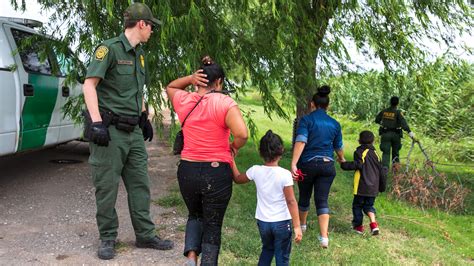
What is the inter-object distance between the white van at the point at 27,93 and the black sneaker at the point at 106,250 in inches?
62.9

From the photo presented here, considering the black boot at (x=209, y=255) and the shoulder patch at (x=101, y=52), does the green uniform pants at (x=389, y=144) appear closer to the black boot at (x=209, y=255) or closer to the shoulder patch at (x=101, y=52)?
the black boot at (x=209, y=255)

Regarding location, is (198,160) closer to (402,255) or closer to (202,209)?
(202,209)

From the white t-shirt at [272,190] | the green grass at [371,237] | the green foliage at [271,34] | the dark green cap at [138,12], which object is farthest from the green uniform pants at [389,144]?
the dark green cap at [138,12]

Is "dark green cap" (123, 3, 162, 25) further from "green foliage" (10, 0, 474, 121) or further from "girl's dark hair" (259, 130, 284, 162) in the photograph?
"girl's dark hair" (259, 130, 284, 162)

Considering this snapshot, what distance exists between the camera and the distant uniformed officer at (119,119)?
12.1 feet

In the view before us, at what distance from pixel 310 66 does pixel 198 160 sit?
2401 mm

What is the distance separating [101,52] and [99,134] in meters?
0.65

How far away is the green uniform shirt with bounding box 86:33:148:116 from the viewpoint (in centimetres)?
372

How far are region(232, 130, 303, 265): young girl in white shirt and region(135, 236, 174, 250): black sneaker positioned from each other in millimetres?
1103

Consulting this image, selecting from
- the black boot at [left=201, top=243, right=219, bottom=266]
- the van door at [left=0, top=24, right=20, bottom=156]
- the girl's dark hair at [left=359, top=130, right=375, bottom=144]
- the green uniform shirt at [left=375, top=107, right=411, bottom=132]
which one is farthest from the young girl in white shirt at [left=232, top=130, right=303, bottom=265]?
the green uniform shirt at [left=375, top=107, right=411, bottom=132]

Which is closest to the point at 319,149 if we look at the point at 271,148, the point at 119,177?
the point at 271,148

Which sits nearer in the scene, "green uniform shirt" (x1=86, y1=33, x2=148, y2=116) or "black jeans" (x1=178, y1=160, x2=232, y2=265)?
"black jeans" (x1=178, y1=160, x2=232, y2=265)

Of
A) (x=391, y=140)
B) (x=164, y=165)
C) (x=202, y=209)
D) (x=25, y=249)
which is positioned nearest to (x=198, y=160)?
(x=202, y=209)

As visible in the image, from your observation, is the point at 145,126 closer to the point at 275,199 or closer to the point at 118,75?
the point at 118,75
